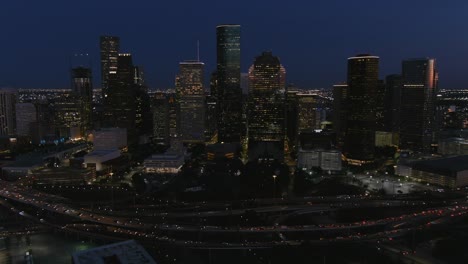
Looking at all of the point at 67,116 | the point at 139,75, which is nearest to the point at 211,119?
the point at 139,75

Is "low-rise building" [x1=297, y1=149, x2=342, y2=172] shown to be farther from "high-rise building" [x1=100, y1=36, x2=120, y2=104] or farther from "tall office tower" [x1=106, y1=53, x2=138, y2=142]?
"high-rise building" [x1=100, y1=36, x2=120, y2=104]

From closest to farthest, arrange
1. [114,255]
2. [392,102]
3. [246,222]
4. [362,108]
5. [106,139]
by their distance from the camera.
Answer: [114,255] → [246,222] → [362,108] → [106,139] → [392,102]

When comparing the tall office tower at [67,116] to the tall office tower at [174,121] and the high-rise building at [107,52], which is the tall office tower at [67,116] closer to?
the high-rise building at [107,52]

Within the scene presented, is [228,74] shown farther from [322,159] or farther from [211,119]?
[322,159]

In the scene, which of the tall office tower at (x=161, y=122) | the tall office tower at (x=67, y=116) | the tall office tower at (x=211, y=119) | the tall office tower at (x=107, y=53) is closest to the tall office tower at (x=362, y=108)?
the tall office tower at (x=211, y=119)

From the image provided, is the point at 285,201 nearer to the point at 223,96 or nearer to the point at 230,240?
the point at 230,240

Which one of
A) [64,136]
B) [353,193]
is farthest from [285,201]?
[64,136]
